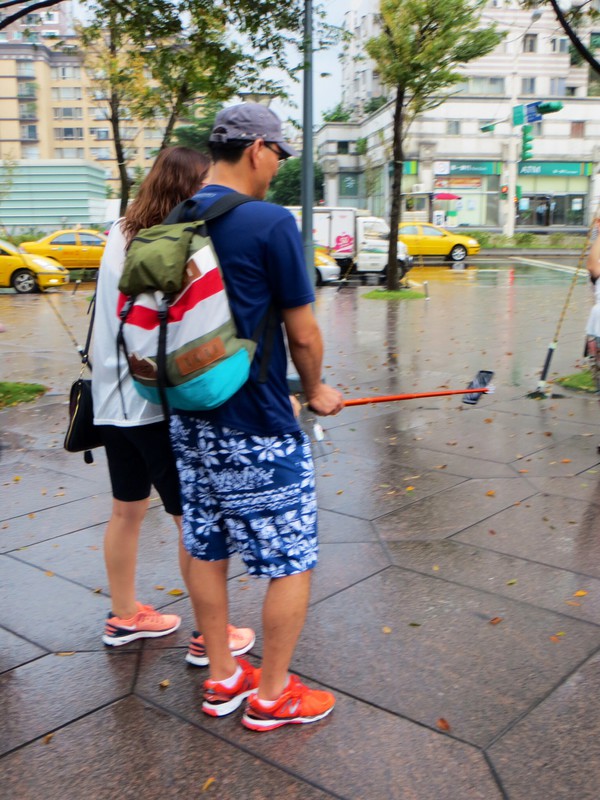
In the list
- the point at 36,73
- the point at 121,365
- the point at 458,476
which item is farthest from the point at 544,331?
the point at 36,73

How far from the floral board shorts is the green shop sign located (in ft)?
180

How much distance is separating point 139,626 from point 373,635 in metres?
0.96

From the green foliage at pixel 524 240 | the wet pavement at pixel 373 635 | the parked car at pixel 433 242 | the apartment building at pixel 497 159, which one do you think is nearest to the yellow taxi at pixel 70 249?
the parked car at pixel 433 242

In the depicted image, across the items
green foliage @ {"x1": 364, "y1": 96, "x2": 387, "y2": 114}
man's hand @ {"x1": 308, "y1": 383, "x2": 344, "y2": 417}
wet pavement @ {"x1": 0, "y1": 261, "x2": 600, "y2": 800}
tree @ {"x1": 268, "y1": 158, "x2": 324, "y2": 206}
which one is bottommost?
wet pavement @ {"x1": 0, "y1": 261, "x2": 600, "y2": 800}

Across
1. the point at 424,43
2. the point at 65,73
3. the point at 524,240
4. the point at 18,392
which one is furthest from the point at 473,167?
the point at 65,73

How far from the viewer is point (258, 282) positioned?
99.8 inches

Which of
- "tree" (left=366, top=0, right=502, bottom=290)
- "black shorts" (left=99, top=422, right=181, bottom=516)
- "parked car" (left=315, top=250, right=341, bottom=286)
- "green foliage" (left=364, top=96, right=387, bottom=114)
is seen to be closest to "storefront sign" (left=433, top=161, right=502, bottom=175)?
"green foliage" (left=364, top=96, right=387, bottom=114)

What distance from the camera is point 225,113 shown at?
260cm

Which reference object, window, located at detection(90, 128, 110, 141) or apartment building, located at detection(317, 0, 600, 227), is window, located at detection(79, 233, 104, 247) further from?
window, located at detection(90, 128, 110, 141)

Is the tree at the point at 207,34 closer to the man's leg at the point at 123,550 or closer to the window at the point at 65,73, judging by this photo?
the man's leg at the point at 123,550

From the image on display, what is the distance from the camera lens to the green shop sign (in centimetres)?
5378

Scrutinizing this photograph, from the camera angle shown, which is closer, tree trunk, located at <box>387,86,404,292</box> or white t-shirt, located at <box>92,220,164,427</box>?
white t-shirt, located at <box>92,220,164,427</box>

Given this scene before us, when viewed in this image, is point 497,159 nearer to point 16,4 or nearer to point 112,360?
point 16,4

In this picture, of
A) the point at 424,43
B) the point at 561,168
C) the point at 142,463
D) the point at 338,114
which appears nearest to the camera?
the point at 142,463
